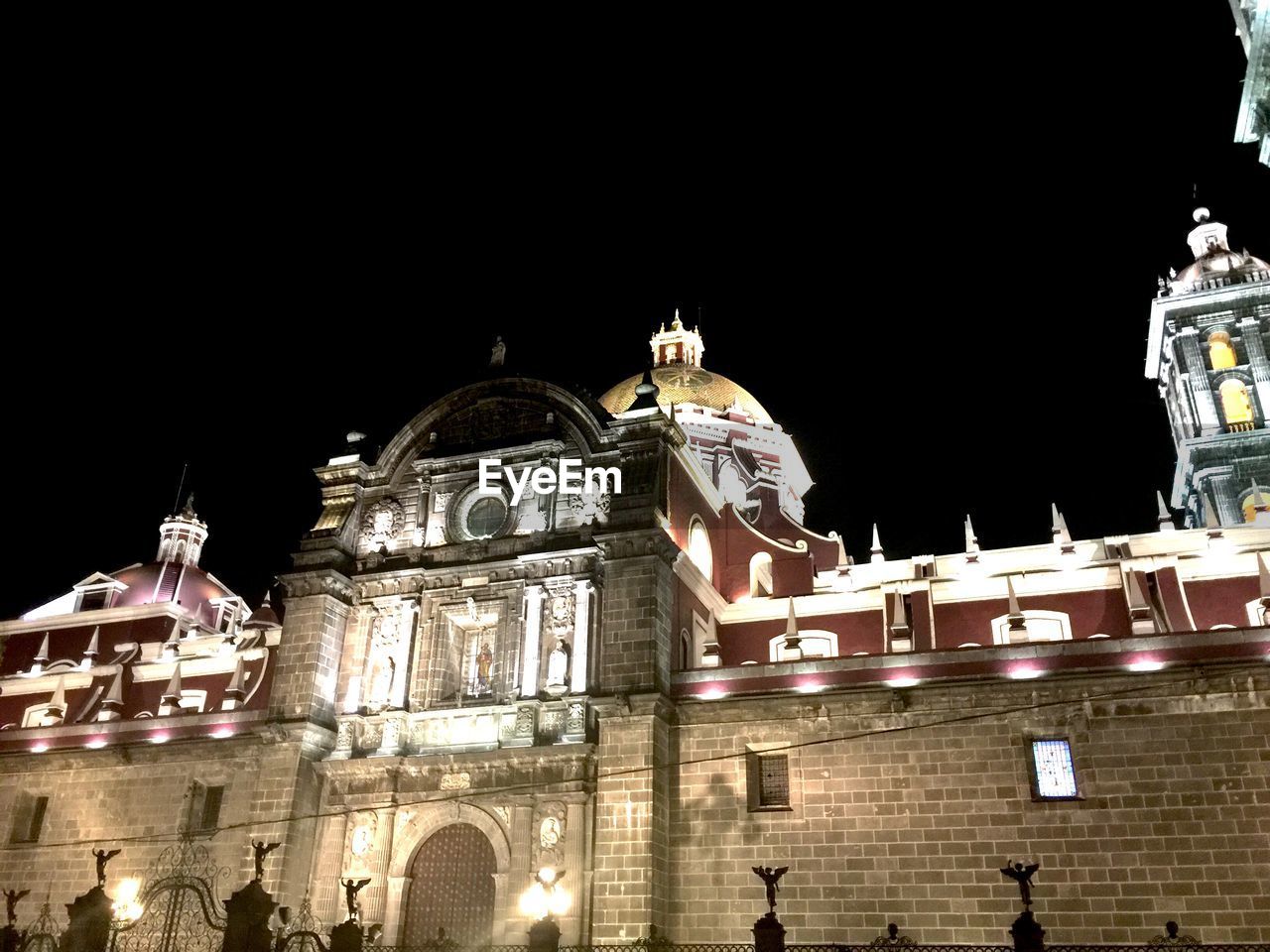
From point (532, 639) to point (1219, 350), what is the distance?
30655 mm

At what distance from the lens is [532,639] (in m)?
24.3

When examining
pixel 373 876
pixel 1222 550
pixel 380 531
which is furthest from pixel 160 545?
pixel 1222 550

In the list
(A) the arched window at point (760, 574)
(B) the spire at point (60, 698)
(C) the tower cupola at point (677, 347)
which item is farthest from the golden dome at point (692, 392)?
(B) the spire at point (60, 698)

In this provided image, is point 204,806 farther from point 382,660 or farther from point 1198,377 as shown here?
point 1198,377

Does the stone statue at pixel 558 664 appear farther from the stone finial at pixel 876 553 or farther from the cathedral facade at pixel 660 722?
the stone finial at pixel 876 553

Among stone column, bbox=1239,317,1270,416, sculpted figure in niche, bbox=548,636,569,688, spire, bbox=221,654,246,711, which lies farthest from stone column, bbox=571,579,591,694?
stone column, bbox=1239,317,1270,416

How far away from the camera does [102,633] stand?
40469 mm

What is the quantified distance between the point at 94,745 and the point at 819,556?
22.1 metres

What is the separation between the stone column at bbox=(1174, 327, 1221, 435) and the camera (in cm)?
3803

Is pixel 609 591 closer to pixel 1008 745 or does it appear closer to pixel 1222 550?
pixel 1008 745

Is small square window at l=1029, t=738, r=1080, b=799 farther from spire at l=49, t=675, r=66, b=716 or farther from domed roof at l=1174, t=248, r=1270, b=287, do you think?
spire at l=49, t=675, r=66, b=716

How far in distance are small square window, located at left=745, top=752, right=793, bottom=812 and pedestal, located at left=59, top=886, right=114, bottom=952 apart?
12.3 metres

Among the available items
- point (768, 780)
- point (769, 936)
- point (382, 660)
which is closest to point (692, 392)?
point (382, 660)

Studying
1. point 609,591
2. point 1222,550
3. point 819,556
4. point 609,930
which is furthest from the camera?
point 819,556
